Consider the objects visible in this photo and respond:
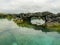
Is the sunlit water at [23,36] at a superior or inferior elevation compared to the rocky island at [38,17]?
inferior

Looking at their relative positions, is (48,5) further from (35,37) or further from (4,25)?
(4,25)

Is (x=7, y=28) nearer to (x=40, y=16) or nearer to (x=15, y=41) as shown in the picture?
(x=15, y=41)

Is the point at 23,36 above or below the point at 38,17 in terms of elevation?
below

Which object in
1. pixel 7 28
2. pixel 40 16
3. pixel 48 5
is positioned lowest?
pixel 7 28

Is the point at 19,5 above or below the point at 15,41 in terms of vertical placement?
above

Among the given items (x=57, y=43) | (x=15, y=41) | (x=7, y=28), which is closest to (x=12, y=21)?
(x=7, y=28)

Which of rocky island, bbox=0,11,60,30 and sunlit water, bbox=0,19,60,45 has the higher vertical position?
rocky island, bbox=0,11,60,30
